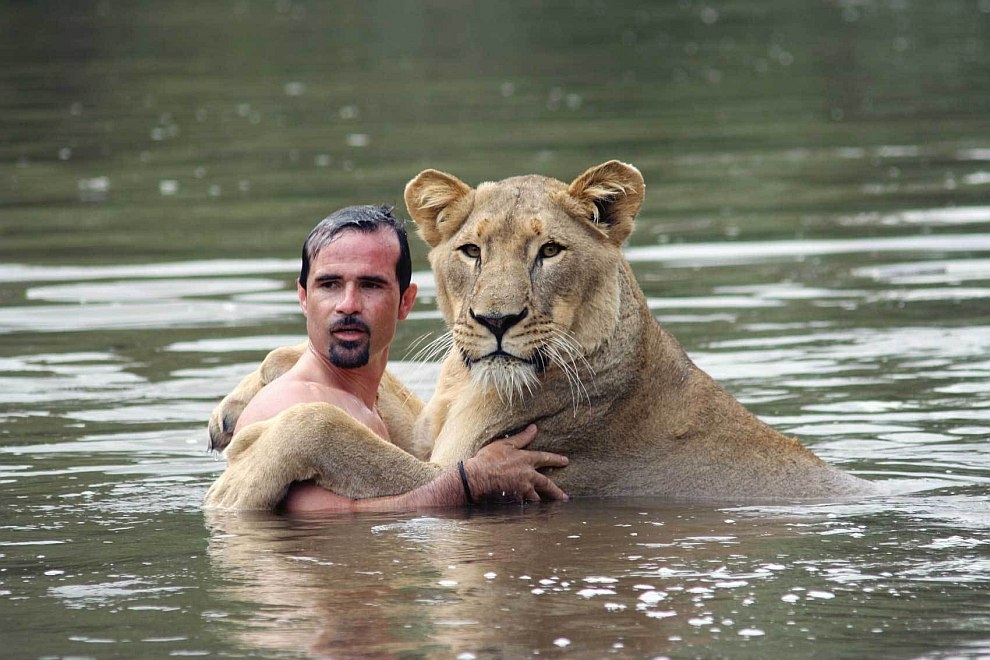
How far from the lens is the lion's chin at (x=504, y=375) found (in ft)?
24.0

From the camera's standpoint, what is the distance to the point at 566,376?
25.3 feet

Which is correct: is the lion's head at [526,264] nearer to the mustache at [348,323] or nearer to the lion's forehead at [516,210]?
the lion's forehead at [516,210]

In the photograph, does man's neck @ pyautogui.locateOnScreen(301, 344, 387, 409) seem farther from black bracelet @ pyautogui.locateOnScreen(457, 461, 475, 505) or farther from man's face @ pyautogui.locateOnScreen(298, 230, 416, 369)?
black bracelet @ pyautogui.locateOnScreen(457, 461, 475, 505)

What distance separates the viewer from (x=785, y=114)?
25.1 meters

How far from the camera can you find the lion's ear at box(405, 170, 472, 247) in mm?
7684

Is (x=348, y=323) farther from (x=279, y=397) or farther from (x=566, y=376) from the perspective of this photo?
(x=566, y=376)

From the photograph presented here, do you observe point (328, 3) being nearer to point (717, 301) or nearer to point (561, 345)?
point (717, 301)

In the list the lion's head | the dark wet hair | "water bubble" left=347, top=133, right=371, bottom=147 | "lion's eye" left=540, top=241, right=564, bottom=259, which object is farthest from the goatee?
"water bubble" left=347, top=133, right=371, bottom=147

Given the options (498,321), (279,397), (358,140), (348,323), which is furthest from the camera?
(358,140)

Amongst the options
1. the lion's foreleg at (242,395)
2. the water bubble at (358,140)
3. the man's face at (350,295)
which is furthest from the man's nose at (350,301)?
the water bubble at (358,140)

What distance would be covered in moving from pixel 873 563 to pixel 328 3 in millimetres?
49925

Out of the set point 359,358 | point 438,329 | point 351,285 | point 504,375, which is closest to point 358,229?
point 351,285

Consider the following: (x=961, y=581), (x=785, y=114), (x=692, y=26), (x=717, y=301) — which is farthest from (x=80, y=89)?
(x=961, y=581)

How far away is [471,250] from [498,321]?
1.44ft
